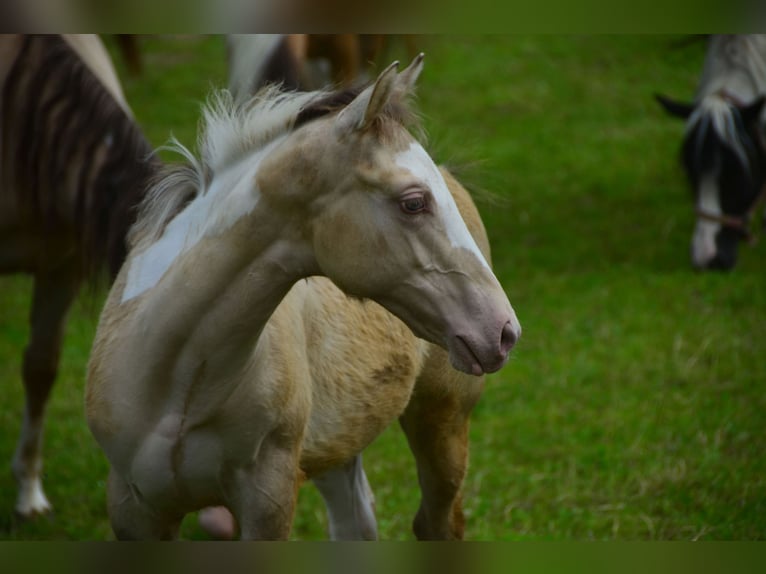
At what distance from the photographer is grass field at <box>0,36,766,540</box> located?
14.0 ft

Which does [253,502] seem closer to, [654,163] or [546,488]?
[546,488]

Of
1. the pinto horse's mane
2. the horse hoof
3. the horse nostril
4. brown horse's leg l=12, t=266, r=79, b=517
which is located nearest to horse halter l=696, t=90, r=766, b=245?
the horse hoof

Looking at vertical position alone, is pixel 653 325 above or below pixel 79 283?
below

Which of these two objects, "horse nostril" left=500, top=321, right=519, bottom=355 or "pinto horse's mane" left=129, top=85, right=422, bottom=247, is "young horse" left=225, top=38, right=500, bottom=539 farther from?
"horse nostril" left=500, top=321, right=519, bottom=355

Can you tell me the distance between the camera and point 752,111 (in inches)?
290

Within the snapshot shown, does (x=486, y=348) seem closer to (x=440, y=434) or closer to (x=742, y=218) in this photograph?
(x=440, y=434)

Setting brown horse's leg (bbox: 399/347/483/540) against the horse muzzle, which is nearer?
the horse muzzle

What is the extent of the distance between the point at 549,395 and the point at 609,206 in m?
3.58

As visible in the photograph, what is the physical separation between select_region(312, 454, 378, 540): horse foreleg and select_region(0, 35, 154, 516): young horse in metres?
1.06

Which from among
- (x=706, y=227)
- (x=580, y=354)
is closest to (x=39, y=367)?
(x=580, y=354)

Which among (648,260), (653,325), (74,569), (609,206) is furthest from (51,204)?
(609,206)

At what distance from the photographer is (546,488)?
177 inches

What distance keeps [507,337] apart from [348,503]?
1.75 metres

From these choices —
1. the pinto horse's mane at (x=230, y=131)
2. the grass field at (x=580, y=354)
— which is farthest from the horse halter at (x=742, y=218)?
the pinto horse's mane at (x=230, y=131)
